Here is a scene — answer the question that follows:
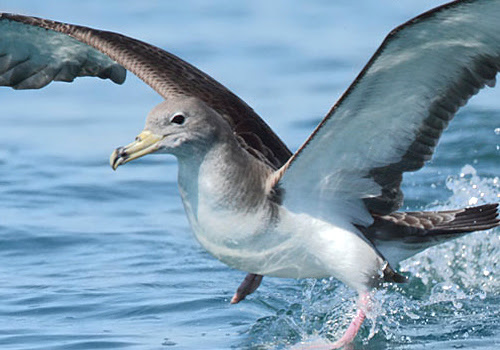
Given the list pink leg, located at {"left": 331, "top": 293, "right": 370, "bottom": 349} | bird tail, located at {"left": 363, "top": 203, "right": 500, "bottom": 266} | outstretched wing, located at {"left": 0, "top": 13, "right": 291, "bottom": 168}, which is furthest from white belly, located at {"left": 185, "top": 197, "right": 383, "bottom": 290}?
outstretched wing, located at {"left": 0, "top": 13, "right": 291, "bottom": 168}

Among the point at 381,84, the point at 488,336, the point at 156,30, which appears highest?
the point at 381,84

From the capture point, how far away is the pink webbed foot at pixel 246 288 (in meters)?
9.09

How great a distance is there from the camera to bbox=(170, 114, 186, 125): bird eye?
316 inches

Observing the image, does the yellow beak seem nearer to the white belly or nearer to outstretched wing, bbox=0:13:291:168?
the white belly

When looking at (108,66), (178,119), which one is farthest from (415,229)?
(108,66)

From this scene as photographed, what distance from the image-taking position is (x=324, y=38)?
18.9m

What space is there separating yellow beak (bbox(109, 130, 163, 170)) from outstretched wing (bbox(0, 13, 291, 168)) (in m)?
1.07

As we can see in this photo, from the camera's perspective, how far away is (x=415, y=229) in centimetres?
877

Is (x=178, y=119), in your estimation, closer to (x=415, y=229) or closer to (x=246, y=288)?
→ (x=246, y=288)

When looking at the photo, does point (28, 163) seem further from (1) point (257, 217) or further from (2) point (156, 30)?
(1) point (257, 217)

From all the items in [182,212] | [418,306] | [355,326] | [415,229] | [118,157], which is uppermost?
[118,157]

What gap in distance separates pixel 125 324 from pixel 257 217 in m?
1.83

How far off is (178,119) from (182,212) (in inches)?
191

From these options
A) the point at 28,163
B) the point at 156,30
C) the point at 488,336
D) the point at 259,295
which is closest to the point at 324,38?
the point at 156,30
